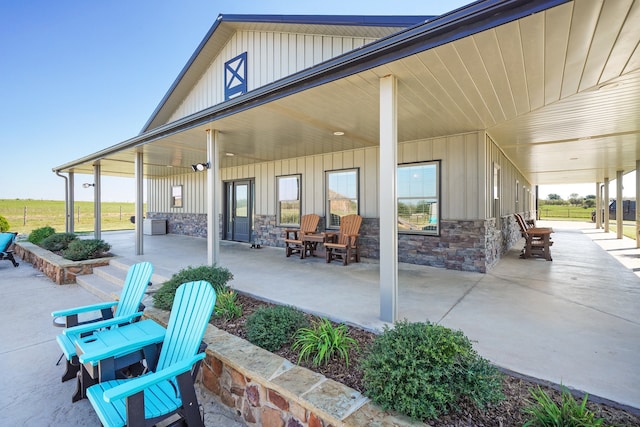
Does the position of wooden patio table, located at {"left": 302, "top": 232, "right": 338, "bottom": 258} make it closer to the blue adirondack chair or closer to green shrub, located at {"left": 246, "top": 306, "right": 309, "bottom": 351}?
green shrub, located at {"left": 246, "top": 306, "right": 309, "bottom": 351}

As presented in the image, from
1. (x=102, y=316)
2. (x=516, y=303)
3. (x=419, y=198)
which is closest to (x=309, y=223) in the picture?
(x=419, y=198)

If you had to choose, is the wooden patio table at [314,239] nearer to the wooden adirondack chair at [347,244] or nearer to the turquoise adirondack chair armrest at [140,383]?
the wooden adirondack chair at [347,244]

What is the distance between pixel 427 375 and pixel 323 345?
840 mm

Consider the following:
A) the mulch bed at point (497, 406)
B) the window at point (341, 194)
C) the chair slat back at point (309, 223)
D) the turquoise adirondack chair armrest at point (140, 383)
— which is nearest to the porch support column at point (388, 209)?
the mulch bed at point (497, 406)

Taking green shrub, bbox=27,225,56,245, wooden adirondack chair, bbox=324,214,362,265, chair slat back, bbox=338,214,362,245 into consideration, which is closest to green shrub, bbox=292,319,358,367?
wooden adirondack chair, bbox=324,214,362,265

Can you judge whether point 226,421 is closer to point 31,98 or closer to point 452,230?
point 452,230

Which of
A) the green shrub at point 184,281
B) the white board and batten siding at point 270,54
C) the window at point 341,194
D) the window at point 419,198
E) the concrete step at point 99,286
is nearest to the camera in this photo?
the green shrub at point 184,281

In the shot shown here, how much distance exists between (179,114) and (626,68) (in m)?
11.5

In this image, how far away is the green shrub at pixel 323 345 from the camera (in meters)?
2.21

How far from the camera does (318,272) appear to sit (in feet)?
17.7

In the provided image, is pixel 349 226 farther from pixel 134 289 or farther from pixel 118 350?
pixel 118 350

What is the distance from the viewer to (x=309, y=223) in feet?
24.9

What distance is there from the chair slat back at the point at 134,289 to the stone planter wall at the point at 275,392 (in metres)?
0.88

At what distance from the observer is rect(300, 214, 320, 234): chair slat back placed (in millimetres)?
7485
